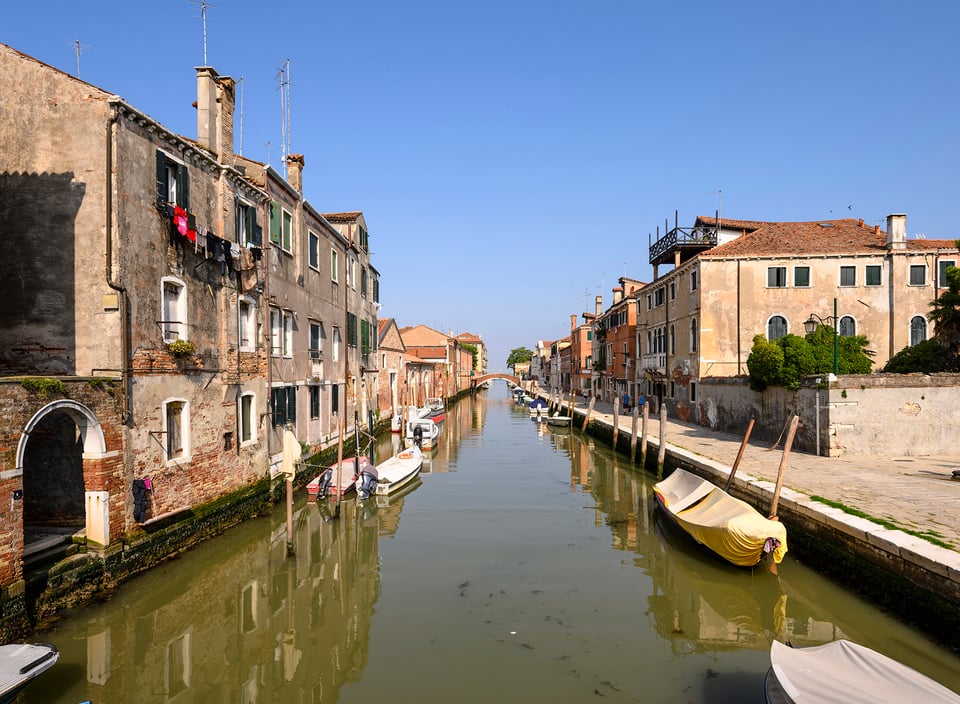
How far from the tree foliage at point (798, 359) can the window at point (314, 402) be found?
14.9m

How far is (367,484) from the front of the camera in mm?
17375

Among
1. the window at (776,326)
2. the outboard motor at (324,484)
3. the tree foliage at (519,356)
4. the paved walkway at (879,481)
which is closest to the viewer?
the paved walkway at (879,481)

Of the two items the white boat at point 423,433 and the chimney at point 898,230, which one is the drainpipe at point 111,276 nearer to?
the white boat at point 423,433

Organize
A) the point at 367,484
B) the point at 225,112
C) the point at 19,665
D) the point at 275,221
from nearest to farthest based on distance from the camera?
the point at 19,665, the point at 225,112, the point at 275,221, the point at 367,484

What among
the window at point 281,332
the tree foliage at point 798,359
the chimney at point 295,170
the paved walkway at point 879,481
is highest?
the chimney at point 295,170

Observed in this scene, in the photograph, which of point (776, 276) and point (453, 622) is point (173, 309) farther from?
point (776, 276)

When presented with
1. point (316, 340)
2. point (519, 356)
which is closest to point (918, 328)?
point (316, 340)

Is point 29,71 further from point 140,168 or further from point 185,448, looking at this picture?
point 185,448

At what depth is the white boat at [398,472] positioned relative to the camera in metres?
18.0

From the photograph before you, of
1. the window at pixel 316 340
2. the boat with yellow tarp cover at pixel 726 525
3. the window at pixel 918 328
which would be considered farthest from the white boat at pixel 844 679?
the window at pixel 918 328

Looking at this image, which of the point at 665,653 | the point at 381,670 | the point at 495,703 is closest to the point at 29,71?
the point at 381,670

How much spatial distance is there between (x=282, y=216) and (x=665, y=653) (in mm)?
14738

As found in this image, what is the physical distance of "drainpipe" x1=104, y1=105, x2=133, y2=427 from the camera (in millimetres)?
9812

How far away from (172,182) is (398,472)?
1112 cm
